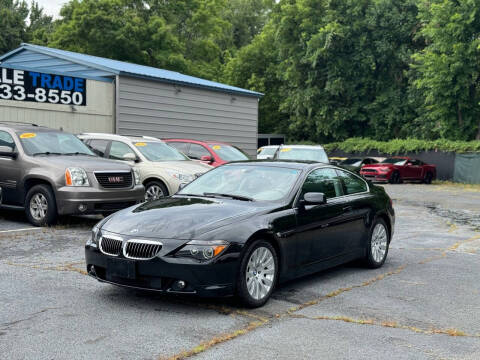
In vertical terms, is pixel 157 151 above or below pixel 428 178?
above

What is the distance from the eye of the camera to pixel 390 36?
42062 mm

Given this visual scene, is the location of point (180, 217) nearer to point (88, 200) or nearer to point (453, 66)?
point (88, 200)

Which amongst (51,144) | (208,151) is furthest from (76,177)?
(208,151)

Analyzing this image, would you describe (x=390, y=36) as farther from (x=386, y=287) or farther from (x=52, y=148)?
(x=386, y=287)

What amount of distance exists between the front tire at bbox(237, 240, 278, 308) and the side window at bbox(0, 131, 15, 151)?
6.64 metres

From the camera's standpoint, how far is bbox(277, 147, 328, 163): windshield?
1791 cm

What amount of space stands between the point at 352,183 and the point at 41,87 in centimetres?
1039

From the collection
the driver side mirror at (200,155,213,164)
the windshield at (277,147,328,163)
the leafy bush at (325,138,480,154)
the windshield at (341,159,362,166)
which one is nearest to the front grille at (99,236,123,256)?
the driver side mirror at (200,155,213,164)

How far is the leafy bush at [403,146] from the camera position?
33.5 metres

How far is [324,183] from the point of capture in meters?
7.08

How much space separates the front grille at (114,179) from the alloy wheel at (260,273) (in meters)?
5.24

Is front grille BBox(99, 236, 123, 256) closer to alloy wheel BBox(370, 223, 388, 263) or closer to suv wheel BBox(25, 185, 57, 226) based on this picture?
alloy wheel BBox(370, 223, 388, 263)

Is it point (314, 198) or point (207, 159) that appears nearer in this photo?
point (314, 198)

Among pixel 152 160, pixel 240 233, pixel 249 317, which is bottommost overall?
pixel 249 317
